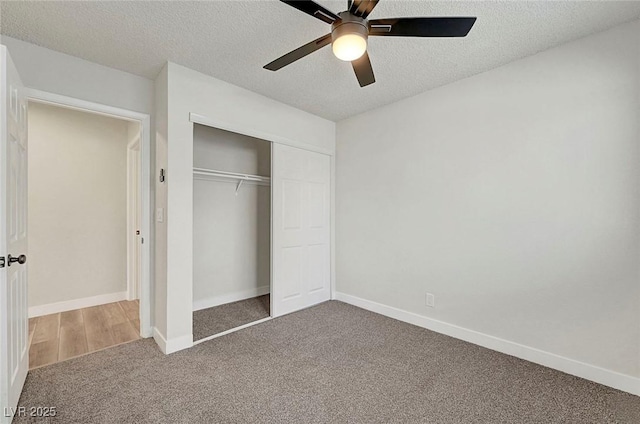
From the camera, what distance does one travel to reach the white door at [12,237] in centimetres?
156

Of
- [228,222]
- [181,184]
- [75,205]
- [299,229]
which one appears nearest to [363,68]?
[181,184]

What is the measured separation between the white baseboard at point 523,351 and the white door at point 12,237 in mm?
3069

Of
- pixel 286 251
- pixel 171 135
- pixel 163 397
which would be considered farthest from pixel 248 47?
pixel 163 397

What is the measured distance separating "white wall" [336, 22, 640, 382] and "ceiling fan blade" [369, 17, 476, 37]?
1.33 metres

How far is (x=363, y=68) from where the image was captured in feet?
6.25

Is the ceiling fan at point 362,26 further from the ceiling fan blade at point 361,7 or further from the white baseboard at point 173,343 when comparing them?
the white baseboard at point 173,343

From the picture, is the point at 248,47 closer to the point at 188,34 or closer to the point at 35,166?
the point at 188,34

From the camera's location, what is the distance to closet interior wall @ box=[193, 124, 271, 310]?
3645 millimetres

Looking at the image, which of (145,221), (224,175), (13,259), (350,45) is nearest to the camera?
(350,45)

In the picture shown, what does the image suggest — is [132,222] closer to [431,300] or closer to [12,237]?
[12,237]

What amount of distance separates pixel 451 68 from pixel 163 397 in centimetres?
338

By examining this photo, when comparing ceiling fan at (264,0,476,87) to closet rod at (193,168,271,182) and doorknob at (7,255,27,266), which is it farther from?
closet rod at (193,168,271,182)

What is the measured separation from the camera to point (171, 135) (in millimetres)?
2529

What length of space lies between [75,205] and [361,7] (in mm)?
4000
